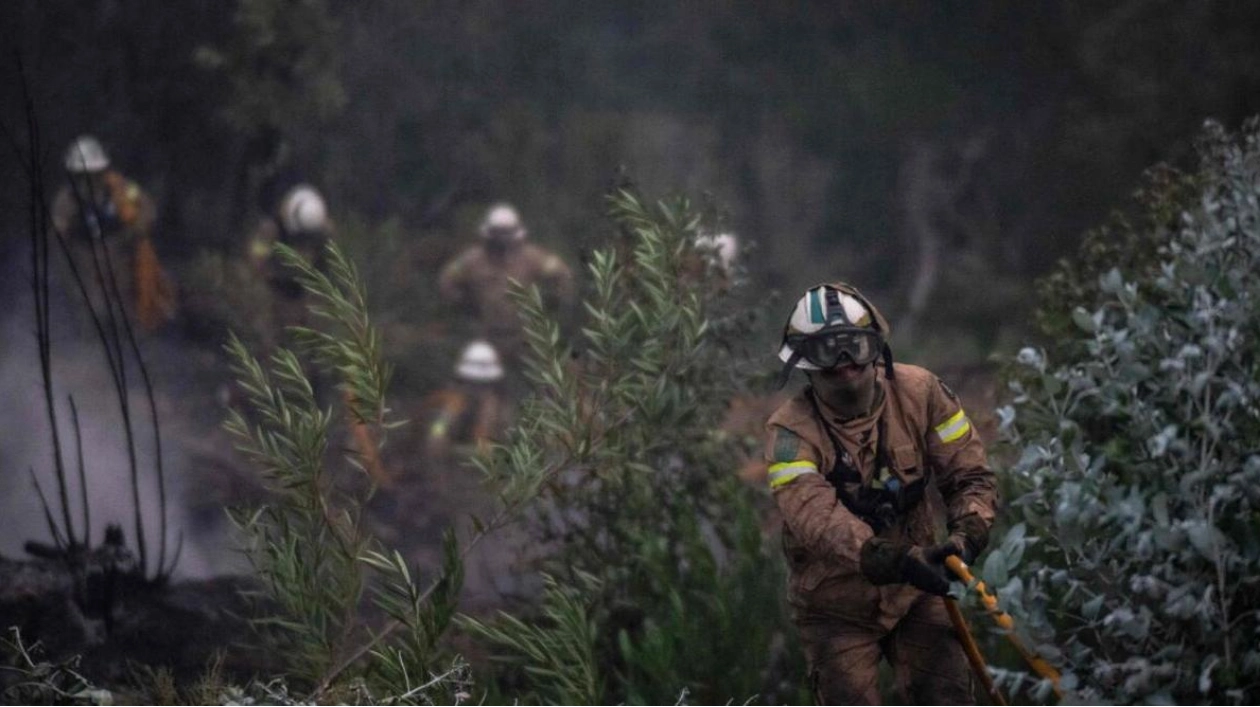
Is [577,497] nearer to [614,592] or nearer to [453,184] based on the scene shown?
[614,592]

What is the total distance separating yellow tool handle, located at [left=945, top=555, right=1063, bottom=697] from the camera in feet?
13.3

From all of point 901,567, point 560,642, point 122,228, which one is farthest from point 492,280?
point 901,567

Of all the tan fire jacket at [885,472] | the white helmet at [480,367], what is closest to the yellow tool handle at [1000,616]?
the tan fire jacket at [885,472]

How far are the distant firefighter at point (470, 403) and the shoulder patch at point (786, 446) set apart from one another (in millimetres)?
6841

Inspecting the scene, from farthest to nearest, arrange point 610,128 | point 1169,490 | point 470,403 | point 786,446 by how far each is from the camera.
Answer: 1. point 610,128
2. point 470,403
3. point 786,446
4. point 1169,490

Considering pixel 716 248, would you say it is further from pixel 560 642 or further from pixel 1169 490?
pixel 1169 490

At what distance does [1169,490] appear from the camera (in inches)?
152

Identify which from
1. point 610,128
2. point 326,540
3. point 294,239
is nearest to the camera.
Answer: point 326,540

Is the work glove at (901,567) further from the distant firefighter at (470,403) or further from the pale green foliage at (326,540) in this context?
the distant firefighter at (470,403)

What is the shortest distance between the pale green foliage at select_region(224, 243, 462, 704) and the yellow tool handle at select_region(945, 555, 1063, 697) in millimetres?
1738

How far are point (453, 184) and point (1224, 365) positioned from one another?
1398cm

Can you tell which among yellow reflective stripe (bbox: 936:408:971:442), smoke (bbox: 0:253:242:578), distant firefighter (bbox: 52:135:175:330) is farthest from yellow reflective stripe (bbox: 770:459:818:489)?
distant firefighter (bbox: 52:135:175:330)

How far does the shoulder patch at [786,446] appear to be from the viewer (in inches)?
180

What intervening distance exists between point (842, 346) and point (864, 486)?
44cm
